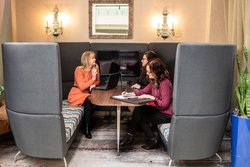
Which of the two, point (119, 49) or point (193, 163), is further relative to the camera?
point (119, 49)

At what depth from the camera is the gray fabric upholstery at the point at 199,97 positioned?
7.78 ft

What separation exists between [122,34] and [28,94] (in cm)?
258

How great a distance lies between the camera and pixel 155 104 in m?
3.06

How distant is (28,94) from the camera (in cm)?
246

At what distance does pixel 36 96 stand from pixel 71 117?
696mm

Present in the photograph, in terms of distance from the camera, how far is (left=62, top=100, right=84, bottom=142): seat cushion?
9.19ft

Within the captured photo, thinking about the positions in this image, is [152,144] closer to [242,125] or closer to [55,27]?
[242,125]

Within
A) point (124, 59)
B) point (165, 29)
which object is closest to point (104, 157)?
point (124, 59)

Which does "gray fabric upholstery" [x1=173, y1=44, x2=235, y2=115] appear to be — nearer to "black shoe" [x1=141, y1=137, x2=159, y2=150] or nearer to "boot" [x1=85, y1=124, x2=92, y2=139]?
"black shoe" [x1=141, y1=137, x2=159, y2=150]

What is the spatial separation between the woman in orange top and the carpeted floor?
14.0 inches

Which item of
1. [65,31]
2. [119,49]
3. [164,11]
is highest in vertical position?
[164,11]

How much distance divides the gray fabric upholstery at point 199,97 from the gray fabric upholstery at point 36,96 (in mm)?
1067

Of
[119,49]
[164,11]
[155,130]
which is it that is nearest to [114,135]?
[155,130]

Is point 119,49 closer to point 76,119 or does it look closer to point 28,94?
point 76,119
